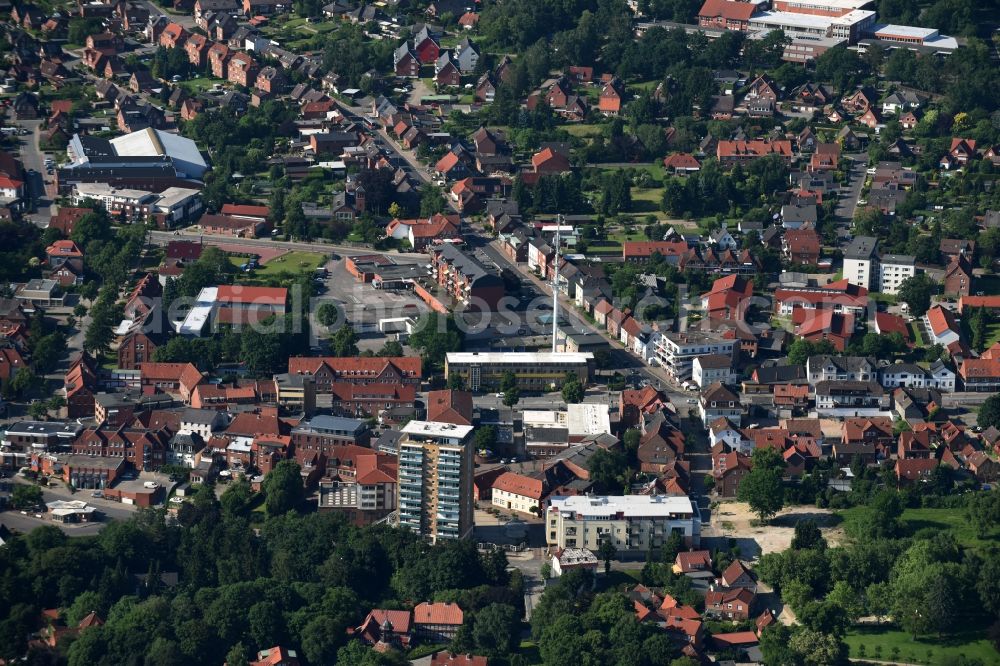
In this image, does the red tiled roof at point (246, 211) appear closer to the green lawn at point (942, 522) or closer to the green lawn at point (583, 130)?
the green lawn at point (583, 130)

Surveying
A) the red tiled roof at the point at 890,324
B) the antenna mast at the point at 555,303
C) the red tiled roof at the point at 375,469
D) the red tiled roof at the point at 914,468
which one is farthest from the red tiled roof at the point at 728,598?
the red tiled roof at the point at 890,324

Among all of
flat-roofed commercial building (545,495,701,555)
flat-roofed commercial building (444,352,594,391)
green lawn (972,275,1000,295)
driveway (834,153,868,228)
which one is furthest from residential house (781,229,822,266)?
flat-roofed commercial building (545,495,701,555)

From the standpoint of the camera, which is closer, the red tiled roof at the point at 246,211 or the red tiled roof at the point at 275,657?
the red tiled roof at the point at 275,657

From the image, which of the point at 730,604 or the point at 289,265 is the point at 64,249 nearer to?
the point at 289,265

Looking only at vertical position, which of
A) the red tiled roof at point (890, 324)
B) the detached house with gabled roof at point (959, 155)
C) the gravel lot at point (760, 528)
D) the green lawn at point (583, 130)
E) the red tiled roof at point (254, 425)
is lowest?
the gravel lot at point (760, 528)

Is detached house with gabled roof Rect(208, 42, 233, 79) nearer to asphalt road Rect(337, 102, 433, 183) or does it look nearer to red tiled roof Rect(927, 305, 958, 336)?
asphalt road Rect(337, 102, 433, 183)

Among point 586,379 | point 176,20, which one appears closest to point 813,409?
point 586,379
